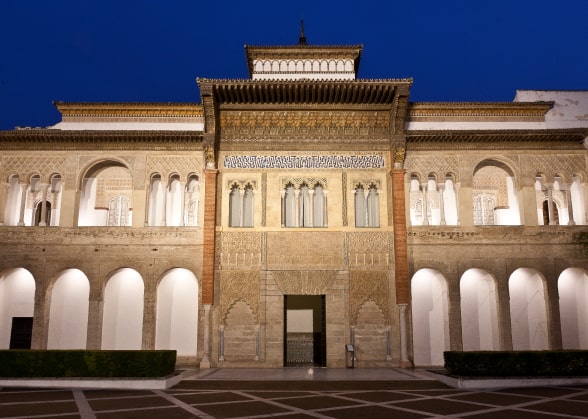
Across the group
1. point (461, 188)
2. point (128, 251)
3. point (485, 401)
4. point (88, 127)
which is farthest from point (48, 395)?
point (461, 188)

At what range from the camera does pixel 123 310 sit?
58.0 feet

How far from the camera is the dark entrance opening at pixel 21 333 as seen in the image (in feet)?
57.2

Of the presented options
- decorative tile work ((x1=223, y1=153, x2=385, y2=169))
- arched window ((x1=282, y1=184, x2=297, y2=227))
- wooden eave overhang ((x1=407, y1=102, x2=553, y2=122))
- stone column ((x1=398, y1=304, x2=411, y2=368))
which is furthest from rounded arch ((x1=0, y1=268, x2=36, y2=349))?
wooden eave overhang ((x1=407, y1=102, x2=553, y2=122))

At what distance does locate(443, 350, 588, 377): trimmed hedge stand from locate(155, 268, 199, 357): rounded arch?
8.73m

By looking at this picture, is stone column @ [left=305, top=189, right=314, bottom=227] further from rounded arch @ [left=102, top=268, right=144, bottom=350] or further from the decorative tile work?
rounded arch @ [left=102, top=268, right=144, bottom=350]

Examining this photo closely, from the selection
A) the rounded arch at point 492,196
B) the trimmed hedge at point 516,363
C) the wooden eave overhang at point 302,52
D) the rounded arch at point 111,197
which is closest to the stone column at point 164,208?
the rounded arch at point 111,197

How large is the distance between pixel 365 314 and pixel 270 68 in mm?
9941

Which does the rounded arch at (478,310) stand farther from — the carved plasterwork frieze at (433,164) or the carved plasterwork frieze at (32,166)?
the carved plasterwork frieze at (32,166)

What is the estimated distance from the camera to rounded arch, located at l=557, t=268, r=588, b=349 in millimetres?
17297

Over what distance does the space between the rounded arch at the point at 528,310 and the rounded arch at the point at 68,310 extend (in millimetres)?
14645

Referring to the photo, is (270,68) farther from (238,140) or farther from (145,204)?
(145,204)

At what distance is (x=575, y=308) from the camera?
17562mm

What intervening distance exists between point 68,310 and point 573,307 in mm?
17344

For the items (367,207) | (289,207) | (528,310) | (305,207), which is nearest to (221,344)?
(289,207)
